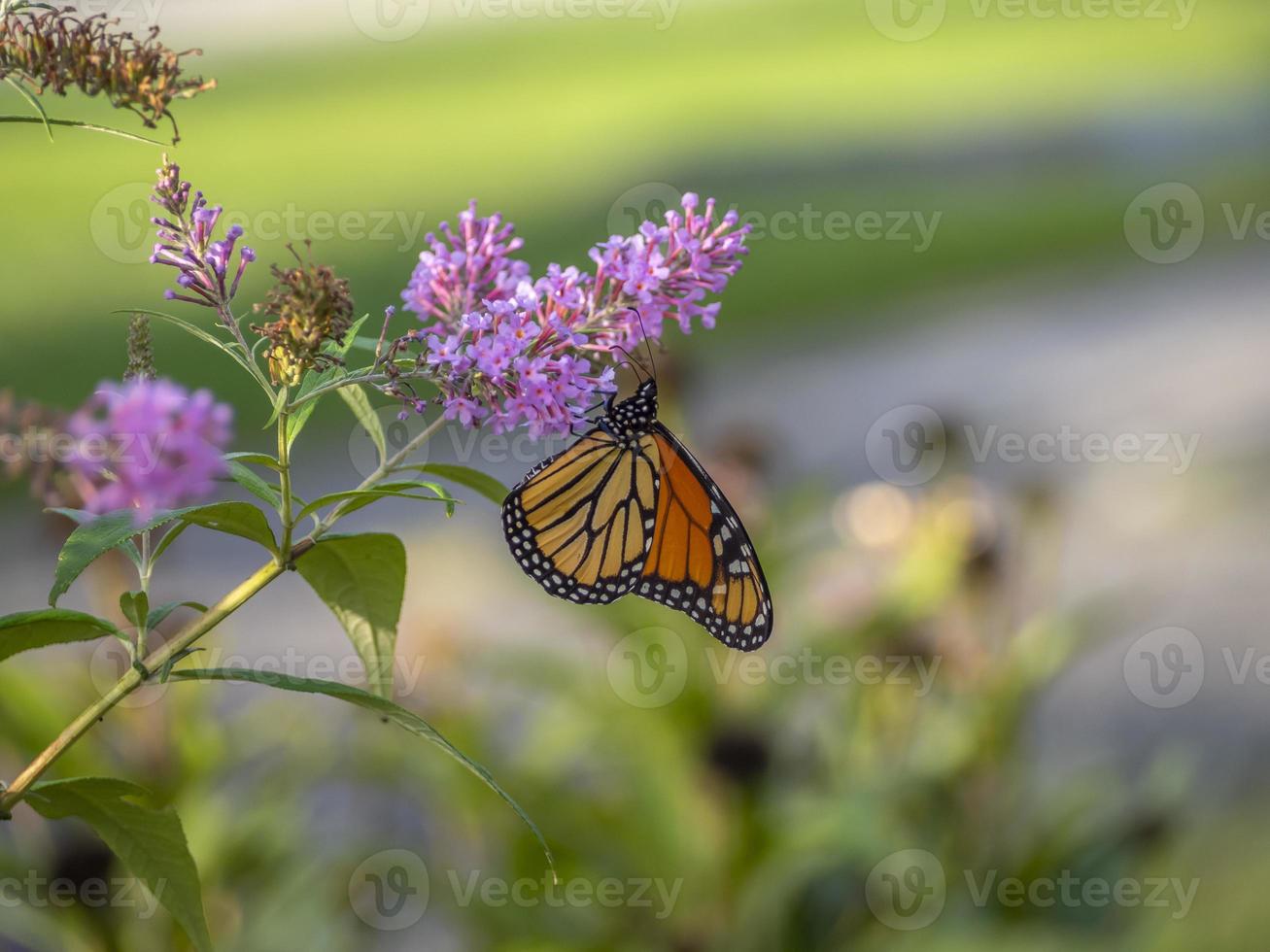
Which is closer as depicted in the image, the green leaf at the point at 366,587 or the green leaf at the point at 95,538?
the green leaf at the point at 95,538

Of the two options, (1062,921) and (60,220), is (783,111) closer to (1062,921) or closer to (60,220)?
(60,220)
